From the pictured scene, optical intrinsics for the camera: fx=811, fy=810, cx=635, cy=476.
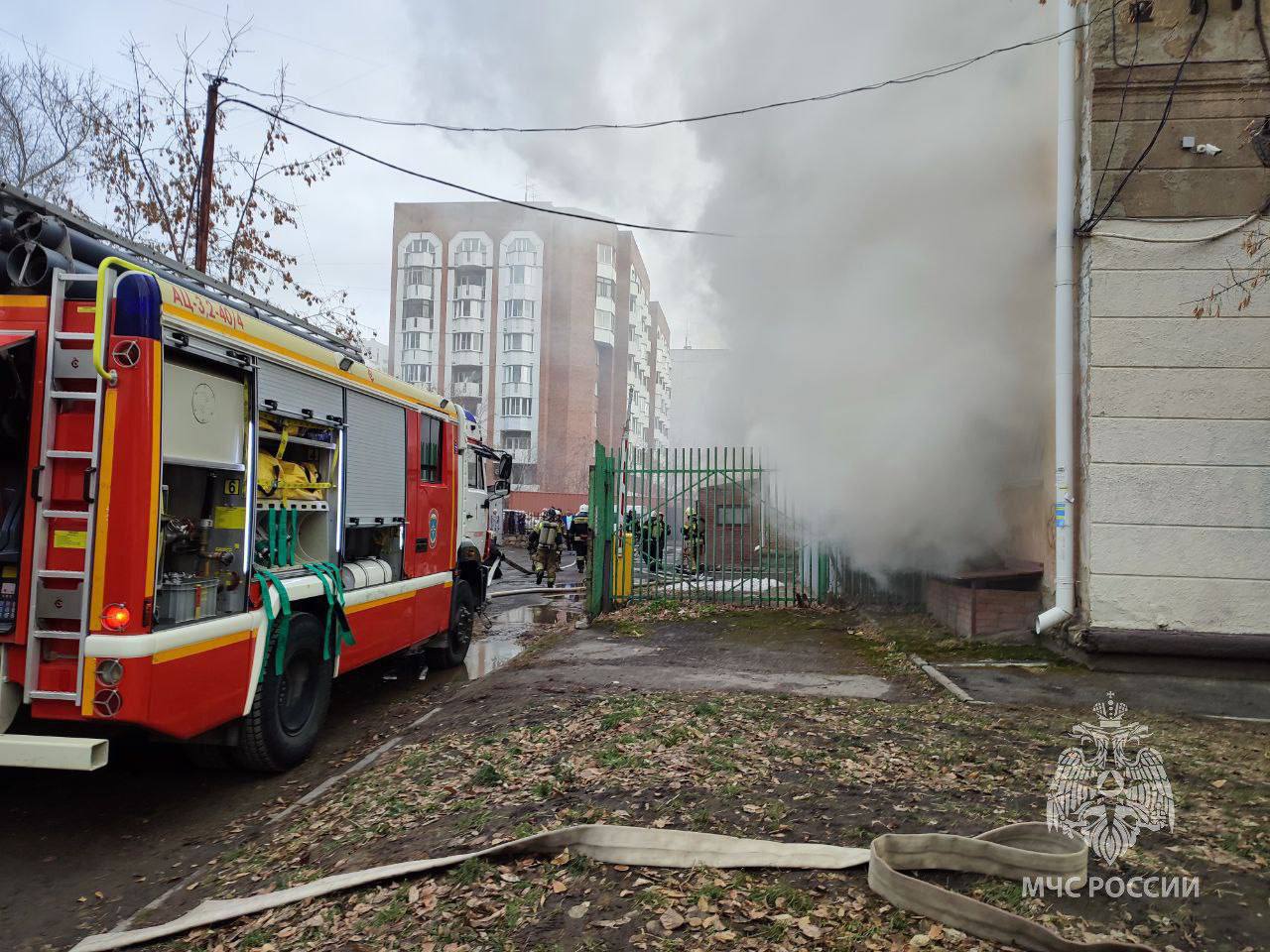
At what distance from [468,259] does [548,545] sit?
140ft

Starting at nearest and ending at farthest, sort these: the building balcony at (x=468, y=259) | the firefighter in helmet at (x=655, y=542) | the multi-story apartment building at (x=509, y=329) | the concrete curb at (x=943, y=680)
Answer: the concrete curb at (x=943, y=680)
the firefighter in helmet at (x=655, y=542)
the multi-story apartment building at (x=509, y=329)
the building balcony at (x=468, y=259)

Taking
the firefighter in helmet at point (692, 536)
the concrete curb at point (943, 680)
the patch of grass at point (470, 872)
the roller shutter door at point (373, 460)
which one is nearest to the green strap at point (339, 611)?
the roller shutter door at point (373, 460)

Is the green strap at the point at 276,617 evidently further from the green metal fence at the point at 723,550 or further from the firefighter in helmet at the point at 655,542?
the firefighter in helmet at the point at 655,542

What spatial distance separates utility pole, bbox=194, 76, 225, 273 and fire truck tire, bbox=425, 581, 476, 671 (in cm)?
590

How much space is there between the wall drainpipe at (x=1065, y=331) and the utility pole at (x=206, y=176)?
411 inches

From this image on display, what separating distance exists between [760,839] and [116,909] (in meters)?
2.88

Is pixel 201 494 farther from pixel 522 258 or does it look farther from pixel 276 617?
pixel 522 258

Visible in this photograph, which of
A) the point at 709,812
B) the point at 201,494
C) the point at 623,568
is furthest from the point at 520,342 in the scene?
the point at 709,812

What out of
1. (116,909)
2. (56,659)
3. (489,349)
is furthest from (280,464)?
(489,349)

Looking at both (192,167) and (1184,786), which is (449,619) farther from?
(192,167)

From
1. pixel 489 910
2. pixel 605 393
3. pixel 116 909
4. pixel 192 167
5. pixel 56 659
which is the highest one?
pixel 605 393

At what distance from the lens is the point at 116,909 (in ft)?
11.9

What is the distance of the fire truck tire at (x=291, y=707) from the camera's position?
505 centimetres

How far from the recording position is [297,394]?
5.55 metres
